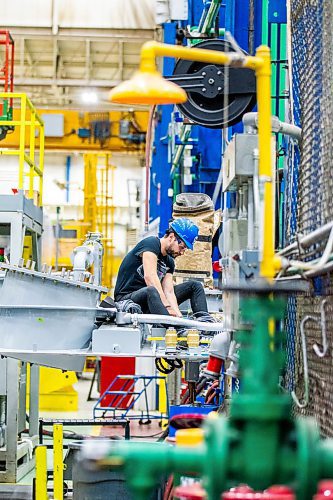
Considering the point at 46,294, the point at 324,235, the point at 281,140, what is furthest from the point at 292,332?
the point at 46,294

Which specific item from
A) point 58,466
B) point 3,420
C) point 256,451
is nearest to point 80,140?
point 3,420

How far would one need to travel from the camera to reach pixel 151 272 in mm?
7352

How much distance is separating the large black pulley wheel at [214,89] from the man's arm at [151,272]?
2.42 m

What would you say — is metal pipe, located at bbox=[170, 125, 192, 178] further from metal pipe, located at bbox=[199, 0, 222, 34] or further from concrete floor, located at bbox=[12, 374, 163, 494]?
concrete floor, located at bbox=[12, 374, 163, 494]

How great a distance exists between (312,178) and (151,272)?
3424 mm

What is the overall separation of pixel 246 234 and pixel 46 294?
2.11 meters

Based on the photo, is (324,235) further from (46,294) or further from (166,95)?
(46,294)

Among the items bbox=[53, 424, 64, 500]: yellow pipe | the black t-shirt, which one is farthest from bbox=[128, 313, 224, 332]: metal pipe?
the black t-shirt

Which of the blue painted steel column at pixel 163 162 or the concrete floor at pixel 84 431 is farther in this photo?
the blue painted steel column at pixel 163 162

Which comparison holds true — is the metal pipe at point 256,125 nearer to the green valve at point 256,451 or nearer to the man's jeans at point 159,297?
the green valve at point 256,451

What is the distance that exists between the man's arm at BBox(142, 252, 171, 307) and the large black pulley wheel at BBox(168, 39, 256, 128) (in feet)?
7.95

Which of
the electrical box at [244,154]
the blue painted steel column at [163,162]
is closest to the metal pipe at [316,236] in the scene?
the electrical box at [244,154]

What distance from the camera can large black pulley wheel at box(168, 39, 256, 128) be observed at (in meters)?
4.81

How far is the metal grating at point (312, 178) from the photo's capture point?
142 inches
